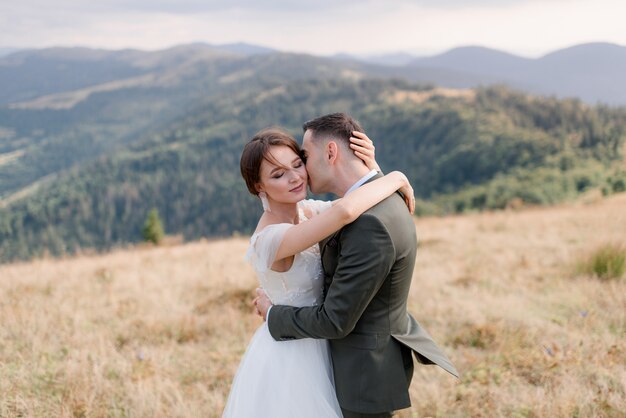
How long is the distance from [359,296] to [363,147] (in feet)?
2.23

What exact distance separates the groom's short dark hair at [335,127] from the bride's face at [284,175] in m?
0.17

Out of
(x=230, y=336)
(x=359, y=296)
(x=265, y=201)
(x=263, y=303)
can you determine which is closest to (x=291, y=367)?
(x=263, y=303)

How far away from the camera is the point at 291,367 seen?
8.01ft

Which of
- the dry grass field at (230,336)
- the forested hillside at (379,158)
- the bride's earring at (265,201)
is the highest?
the bride's earring at (265,201)

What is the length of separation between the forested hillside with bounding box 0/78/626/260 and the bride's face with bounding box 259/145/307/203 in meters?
42.7

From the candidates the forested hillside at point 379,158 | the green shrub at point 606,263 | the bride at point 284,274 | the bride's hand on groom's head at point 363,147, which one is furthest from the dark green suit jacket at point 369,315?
the forested hillside at point 379,158

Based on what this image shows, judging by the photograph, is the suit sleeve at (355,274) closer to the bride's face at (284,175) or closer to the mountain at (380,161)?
the bride's face at (284,175)

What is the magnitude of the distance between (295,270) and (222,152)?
168 m

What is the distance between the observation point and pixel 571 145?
282 ft

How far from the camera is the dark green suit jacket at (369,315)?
2.00 meters

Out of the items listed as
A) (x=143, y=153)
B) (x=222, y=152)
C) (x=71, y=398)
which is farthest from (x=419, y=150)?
(x=71, y=398)

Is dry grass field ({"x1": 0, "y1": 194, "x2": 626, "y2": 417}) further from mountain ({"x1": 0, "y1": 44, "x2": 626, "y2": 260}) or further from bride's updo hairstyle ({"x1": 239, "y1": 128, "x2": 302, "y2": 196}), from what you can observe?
mountain ({"x1": 0, "y1": 44, "x2": 626, "y2": 260})

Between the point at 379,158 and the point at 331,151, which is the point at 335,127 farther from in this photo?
the point at 379,158

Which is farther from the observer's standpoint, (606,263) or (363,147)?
(606,263)
